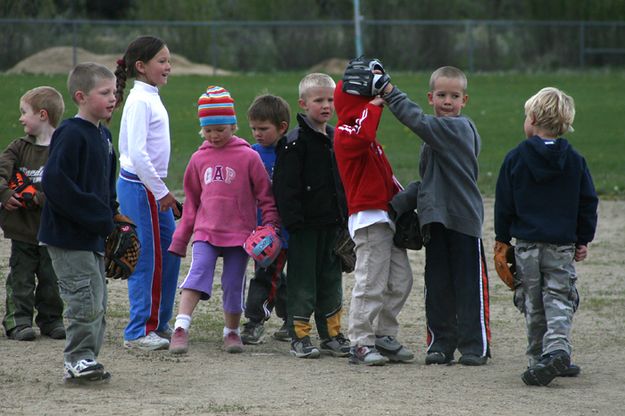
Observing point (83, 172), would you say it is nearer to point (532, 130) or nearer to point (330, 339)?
point (330, 339)

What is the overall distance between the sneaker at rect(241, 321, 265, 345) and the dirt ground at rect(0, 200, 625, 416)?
0.10m

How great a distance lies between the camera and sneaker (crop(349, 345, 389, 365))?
6.73 m

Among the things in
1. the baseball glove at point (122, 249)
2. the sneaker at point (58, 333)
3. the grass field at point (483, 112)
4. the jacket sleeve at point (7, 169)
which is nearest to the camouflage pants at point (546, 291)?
the baseball glove at point (122, 249)

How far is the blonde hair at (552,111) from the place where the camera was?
21.2 feet

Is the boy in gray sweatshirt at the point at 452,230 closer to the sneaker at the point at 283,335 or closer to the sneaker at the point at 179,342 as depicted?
the sneaker at the point at 283,335

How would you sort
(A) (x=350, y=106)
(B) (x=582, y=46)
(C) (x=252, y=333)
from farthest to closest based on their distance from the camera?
1. (B) (x=582, y=46)
2. (C) (x=252, y=333)
3. (A) (x=350, y=106)

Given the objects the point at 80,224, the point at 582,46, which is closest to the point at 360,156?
the point at 80,224

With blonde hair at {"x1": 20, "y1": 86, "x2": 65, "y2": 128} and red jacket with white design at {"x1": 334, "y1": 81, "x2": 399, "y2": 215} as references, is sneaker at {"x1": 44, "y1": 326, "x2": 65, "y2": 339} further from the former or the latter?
red jacket with white design at {"x1": 334, "y1": 81, "x2": 399, "y2": 215}

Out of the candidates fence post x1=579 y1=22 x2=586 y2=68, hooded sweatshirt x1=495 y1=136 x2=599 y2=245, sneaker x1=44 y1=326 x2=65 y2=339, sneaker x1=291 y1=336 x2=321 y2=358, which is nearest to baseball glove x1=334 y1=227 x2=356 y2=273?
sneaker x1=291 y1=336 x2=321 y2=358

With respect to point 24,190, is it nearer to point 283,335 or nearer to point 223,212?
point 223,212

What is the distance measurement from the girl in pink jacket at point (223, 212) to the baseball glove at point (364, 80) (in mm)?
886

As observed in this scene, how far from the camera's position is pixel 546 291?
6422 mm

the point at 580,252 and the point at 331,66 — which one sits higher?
the point at 331,66

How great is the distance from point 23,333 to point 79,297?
144cm
